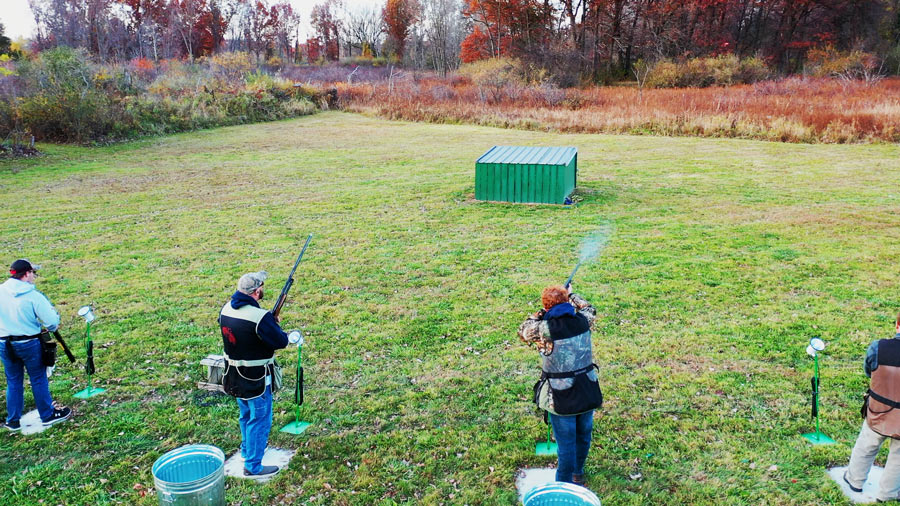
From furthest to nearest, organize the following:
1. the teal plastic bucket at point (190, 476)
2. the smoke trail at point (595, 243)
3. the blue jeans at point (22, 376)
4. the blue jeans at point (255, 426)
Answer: the smoke trail at point (595, 243) < the blue jeans at point (22, 376) < the blue jeans at point (255, 426) < the teal plastic bucket at point (190, 476)

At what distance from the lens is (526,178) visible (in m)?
17.2

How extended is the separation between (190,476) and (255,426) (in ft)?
2.45

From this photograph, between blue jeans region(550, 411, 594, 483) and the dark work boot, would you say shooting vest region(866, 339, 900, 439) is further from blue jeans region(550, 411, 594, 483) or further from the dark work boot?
the dark work boot

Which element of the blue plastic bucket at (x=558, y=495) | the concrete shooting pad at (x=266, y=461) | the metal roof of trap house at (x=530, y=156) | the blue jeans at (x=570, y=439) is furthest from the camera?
the metal roof of trap house at (x=530, y=156)

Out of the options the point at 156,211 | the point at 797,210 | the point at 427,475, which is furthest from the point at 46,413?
the point at 797,210

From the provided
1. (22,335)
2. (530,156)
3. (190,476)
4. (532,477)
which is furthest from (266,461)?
(530,156)

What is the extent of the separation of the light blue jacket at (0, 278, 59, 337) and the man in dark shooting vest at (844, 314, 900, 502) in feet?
27.1

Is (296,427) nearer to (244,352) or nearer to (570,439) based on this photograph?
(244,352)

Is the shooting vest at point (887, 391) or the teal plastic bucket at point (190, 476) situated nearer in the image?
the teal plastic bucket at point (190, 476)

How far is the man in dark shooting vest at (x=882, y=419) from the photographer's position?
5.20 m

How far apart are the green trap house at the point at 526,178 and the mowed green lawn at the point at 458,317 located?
1.80 feet

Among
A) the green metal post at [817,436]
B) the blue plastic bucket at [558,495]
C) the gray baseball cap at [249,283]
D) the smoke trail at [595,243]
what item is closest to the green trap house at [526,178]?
the smoke trail at [595,243]

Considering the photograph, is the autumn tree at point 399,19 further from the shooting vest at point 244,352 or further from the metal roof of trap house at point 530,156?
the shooting vest at point 244,352

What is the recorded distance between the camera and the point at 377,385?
8070 millimetres
